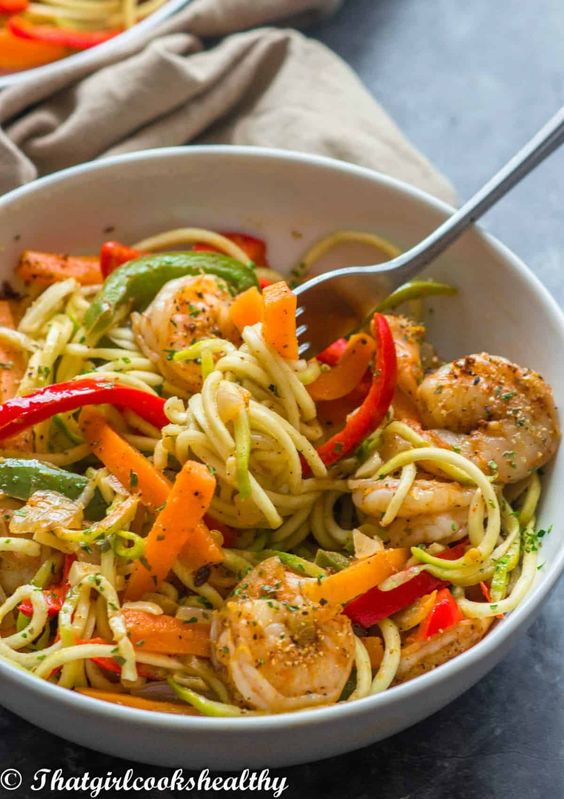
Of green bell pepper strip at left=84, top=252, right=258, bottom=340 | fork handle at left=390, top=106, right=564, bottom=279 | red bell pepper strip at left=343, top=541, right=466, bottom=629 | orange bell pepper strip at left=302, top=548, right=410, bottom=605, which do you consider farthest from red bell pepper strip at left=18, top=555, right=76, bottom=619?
fork handle at left=390, top=106, right=564, bottom=279

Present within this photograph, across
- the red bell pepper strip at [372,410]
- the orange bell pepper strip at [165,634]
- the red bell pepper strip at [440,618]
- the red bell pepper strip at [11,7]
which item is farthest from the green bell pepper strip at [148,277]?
the red bell pepper strip at [11,7]

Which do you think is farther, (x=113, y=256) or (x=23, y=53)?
(x=23, y=53)

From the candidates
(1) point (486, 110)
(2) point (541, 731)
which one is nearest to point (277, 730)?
(2) point (541, 731)

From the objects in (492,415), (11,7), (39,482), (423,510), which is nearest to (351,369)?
(492,415)

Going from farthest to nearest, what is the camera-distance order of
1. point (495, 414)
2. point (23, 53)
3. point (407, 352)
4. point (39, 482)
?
point (23, 53) → point (407, 352) → point (495, 414) → point (39, 482)

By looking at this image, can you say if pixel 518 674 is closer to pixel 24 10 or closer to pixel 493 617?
pixel 493 617

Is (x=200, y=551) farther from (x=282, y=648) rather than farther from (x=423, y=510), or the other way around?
(x=423, y=510)

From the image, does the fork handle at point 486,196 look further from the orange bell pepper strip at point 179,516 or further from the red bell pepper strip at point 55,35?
the red bell pepper strip at point 55,35
